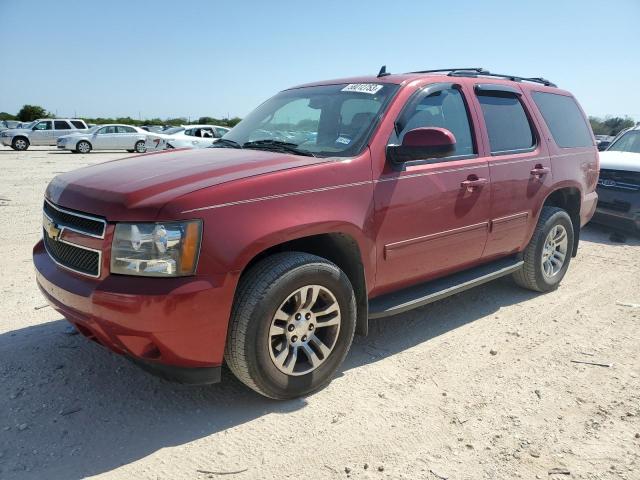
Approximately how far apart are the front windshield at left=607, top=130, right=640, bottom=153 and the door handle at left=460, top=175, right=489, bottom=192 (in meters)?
6.70

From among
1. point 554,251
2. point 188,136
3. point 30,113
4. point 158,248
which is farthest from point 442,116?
point 30,113

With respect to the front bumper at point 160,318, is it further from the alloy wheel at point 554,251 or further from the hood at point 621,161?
the hood at point 621,161

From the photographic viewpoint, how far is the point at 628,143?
30.6ft

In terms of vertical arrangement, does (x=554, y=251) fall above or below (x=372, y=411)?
above

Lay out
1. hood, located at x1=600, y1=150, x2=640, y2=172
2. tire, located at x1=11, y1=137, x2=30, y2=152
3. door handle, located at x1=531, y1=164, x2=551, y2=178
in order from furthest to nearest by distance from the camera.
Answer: tire, located at x1=11, y1=137, x2=30, y2=152 < hood, located at x1=600, y1=150, x2=640, y2=172 < door handle, located at x1=531, y1=164, x2=551, y2=178

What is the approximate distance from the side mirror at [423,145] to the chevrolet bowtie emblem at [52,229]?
2.06 meters

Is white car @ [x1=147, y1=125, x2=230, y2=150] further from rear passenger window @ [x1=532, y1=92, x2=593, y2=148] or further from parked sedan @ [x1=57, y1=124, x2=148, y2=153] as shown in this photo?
rear passenger window @ [x1=532, y1=92, x2=593, y2=148]

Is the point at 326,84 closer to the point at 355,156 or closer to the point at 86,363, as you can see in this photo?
the point at 355,156

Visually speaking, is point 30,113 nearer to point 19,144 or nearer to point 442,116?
point 19,144

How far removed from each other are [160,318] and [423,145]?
→ 6.25 feet

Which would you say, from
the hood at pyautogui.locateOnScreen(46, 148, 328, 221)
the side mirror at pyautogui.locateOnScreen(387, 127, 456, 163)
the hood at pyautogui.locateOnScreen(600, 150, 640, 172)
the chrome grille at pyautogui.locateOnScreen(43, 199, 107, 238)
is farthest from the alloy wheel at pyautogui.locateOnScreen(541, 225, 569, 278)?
the chrome grille at pyautogui.locateOnScreen(43, 199, 107, 238)

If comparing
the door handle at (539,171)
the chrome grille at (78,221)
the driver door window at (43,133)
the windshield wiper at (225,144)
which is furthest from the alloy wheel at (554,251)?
the driver door window at (43,133)

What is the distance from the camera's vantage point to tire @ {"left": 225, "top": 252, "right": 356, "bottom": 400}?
2.76m

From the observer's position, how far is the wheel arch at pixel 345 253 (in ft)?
10.6
